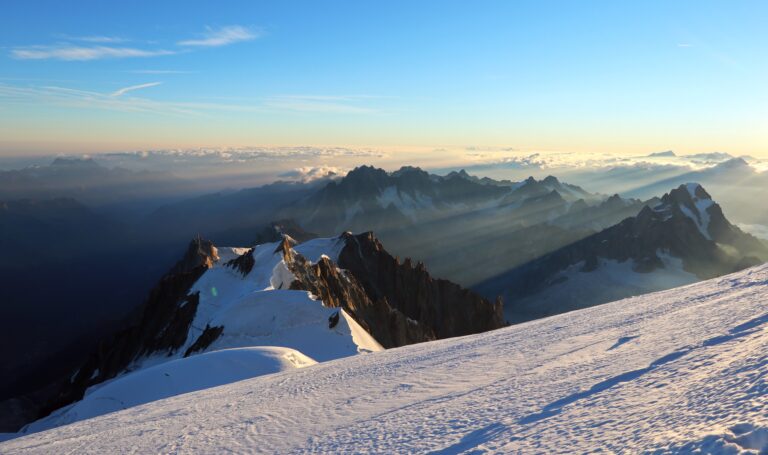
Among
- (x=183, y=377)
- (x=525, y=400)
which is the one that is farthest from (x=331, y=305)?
(x=525, y=400)

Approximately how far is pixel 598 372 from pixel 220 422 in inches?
423

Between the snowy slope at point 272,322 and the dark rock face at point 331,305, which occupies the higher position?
the snowy slope at point 272,322

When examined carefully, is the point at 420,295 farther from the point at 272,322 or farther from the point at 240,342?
the point at 240,342

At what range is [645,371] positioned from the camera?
12.0 m

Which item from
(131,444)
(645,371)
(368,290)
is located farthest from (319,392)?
(368,290)

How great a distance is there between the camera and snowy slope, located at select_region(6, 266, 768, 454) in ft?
27.7

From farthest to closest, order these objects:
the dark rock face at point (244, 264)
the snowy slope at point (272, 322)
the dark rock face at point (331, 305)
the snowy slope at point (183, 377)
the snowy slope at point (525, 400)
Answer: the dark rock face at point (244, 264) < the dark rock face at point (331, 305) < the snowy slope at point (272, 322) < the snowy slope at point (183, 377) < the snowy slope at point (525, 400)

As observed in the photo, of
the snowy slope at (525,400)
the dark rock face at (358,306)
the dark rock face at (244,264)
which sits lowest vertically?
the dark rock face at (358,306)

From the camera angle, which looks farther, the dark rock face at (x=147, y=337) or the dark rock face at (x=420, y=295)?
the dark rock face at (x=420, y=295)

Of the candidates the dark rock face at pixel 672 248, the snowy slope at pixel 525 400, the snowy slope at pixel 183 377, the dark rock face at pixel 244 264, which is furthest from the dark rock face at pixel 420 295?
the dark rock face at pixel 672 248

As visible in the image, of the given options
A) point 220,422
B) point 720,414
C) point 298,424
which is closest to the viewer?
point 720,414

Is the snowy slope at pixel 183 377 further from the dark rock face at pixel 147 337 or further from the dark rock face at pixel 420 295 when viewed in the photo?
the dark rock face at pixel 420 295

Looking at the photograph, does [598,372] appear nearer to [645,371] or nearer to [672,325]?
[645,371]

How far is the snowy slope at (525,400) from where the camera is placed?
8.43 m
